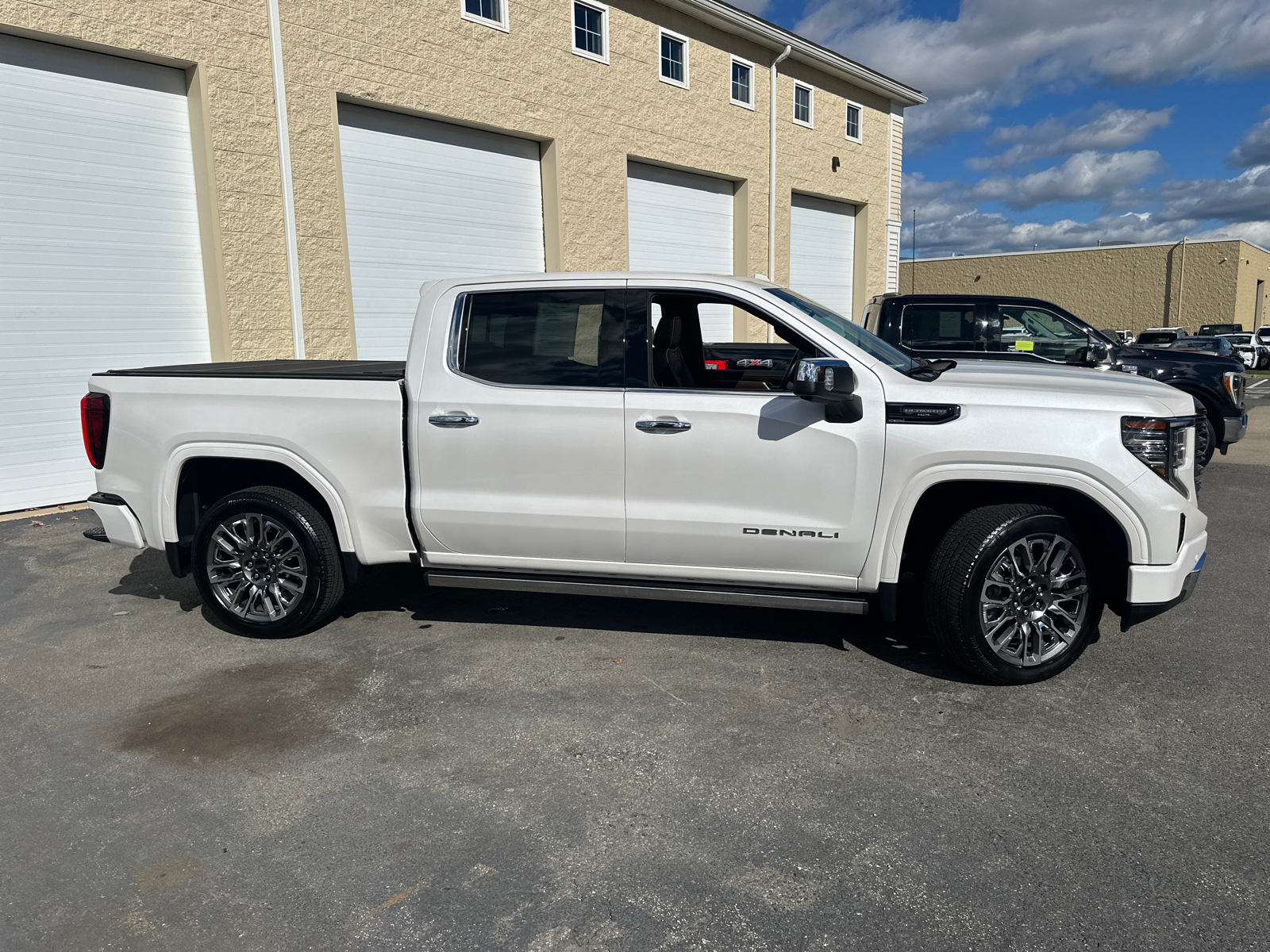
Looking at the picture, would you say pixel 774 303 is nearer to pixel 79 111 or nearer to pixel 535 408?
pixel 535 408

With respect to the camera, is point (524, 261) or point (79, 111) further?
point (524, 261)

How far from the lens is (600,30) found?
14656 millimetres

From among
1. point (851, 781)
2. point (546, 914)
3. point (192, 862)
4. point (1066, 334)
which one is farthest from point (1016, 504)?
point (1066, 334)

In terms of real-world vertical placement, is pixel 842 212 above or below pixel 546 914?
above

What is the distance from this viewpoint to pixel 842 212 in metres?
21.0

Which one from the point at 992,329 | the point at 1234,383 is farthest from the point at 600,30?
the point at 1234,383

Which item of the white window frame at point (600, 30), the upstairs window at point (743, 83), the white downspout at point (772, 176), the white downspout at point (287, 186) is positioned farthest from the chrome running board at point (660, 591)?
the upstairs window at point (743, 83)

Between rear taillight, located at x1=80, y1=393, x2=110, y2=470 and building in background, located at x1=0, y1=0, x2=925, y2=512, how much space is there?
477cm

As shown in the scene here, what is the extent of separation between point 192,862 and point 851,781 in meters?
2.34

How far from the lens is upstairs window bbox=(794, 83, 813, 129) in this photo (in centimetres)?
1905

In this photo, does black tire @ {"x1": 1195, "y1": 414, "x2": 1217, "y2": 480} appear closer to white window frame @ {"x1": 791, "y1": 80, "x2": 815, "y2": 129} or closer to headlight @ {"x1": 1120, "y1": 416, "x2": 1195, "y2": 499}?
headlight @ {"x1": 1120, "y1": 416, "x2": 1195, "y2": 499}

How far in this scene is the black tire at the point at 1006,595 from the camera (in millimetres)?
4176

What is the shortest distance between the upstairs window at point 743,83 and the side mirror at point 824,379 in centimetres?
1484

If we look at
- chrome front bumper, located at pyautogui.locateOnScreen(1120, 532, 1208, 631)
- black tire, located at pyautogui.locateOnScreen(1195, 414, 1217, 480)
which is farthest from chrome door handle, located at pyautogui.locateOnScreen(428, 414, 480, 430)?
black tire, located at pyautogui.locateOnScreen(1195, 414, 1217, 480)
